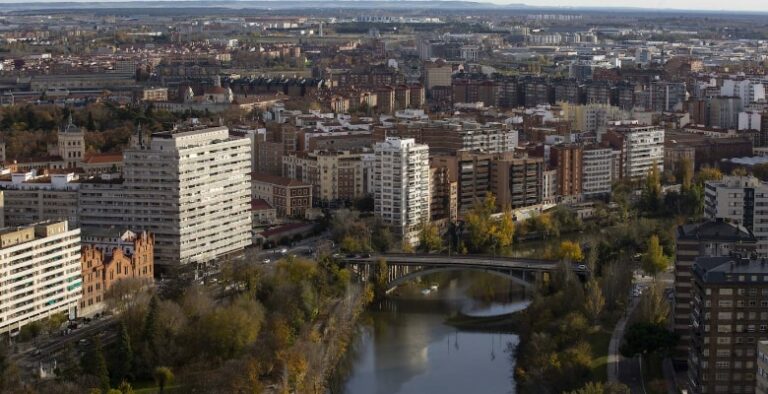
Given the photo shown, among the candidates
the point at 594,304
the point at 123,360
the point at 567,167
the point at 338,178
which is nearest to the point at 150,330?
the point at 123,360

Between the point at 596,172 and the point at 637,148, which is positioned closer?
the point at 596,172

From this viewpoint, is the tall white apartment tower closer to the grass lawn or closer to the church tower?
the church tower

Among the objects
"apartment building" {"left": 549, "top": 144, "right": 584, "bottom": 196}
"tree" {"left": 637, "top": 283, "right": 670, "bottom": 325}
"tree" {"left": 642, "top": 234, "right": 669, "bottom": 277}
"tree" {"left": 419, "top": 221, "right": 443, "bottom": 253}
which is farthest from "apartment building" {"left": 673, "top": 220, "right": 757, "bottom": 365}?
"apartment building" {"left": 549, "top": 144, "right": 584, "bottom": 196}

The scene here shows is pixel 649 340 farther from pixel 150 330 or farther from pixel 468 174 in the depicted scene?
pixel 468 174

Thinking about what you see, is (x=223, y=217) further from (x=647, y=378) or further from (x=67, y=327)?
(x=647, y=378)

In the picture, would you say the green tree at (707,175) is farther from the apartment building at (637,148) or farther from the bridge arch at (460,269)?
the bridge arch at (460,269)

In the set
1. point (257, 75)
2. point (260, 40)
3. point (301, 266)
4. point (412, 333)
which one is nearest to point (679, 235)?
point (412, 333)
